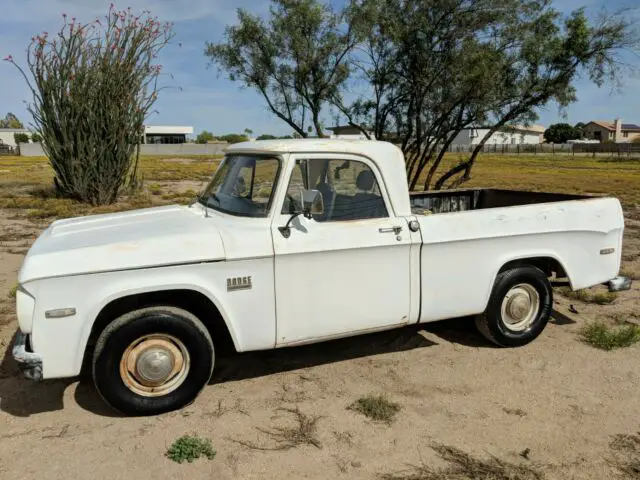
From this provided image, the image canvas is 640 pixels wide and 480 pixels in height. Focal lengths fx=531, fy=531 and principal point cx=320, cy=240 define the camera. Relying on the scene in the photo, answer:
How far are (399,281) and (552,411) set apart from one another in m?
1.39

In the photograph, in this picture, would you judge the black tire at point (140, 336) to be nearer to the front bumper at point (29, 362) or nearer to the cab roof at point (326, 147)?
the front bumper at point (29, 362)

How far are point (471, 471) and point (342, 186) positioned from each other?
7.05 ft

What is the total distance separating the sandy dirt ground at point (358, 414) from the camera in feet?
10.1

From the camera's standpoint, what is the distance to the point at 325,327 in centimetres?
391

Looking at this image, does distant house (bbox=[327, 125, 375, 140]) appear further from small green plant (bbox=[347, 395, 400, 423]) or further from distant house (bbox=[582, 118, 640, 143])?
distant house (bbox=[582, 118, 640, 143])

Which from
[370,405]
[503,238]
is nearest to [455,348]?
[503,238]

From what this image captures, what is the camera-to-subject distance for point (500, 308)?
462cm

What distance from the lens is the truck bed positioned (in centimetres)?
604

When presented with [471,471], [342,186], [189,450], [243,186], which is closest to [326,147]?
[342,186]

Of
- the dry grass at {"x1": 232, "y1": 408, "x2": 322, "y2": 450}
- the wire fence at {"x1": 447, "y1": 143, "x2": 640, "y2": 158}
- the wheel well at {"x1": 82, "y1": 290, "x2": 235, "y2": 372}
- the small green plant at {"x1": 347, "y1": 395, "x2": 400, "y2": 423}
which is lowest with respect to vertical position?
the dry grass at {"x1": 232, "y1": 408, "x2": 322, "y2": 450}

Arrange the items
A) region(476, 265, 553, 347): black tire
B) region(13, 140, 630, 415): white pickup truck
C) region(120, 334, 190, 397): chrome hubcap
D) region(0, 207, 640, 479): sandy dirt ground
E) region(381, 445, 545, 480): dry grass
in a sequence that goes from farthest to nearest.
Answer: region(476, 265, 553, 347): black tire, region(120, 334, 190, 397): chrome hubcap, region(13, 140, 630, 415): white pickup truck, region(0, 207, 640, 479): sandy dirt ground, region(381, 445, 545, 480): dry grass

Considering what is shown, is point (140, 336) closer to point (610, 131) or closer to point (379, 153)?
point (379, 153)

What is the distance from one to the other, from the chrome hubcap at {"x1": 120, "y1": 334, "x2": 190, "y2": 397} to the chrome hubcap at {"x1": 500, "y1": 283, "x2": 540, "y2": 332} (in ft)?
9.06

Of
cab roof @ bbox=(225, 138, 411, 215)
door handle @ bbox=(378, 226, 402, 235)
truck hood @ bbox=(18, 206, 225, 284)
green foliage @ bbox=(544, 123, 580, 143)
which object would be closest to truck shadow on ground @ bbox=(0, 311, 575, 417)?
truck hood @ bbox=(18, 206, 225, 284)
